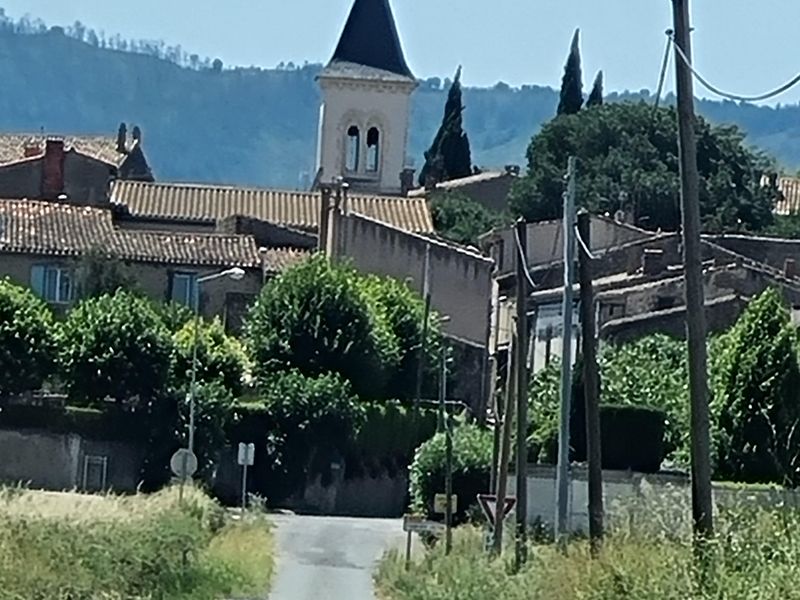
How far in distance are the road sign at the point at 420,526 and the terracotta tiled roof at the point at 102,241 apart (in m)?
29.2

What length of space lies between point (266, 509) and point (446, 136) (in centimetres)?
6463

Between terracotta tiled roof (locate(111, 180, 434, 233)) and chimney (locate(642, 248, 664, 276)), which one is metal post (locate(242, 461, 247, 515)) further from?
terracotta tiled roof (locate(111, 180, 434, 233))

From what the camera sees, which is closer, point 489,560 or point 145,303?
point 489,560

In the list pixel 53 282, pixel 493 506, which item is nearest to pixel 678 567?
pixel 493 506

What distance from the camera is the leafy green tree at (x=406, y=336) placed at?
248ft

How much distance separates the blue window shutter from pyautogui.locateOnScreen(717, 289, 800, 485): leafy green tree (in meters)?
34.0

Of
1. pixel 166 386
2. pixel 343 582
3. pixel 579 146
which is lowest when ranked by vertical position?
pixel 343 582

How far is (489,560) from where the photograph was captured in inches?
1577

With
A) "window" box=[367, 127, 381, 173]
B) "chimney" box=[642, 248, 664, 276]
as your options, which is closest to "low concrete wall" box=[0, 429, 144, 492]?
"chimney" box=[642, 248, 664, 276]

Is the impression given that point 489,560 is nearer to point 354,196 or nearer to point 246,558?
point 246,558

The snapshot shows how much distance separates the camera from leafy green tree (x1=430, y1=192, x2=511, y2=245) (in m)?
100

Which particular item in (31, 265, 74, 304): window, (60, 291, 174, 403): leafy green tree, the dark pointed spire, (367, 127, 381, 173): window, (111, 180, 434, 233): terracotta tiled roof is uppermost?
the dark pointed spire

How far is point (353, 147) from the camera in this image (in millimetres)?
135500

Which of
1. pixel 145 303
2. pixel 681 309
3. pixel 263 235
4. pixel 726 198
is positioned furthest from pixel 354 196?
pixel 681 309
